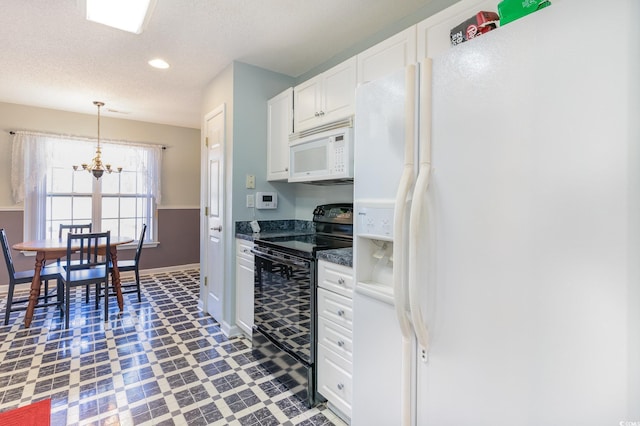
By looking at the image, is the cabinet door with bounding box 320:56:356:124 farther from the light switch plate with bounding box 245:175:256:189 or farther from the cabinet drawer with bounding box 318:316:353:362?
the cabinet drawer with bounding box 318:316:353:362

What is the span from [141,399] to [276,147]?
212 centimetres

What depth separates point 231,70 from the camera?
282 centimetres

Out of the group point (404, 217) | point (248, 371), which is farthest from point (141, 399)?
point (404, 217)

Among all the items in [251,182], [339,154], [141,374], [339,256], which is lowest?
[141,374]

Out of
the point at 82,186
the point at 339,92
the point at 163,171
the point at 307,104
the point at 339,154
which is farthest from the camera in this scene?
the point at 163,171

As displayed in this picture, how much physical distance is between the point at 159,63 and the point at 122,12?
3.36 ft

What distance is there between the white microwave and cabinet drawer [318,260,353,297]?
68 centimetres

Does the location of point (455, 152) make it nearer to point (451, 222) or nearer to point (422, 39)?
point (451, 222)

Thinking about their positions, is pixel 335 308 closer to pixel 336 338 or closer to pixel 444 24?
pixel 336 338

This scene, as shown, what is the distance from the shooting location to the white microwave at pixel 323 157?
2082 mm

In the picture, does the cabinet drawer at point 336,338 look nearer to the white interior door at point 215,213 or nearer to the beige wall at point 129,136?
the white interior door at point 215,213

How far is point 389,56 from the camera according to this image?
189 cm

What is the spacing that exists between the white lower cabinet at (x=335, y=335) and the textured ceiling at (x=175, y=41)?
5.55 feet

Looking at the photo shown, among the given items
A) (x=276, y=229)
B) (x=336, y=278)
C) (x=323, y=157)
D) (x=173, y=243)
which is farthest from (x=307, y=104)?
(x=173, y=243)
